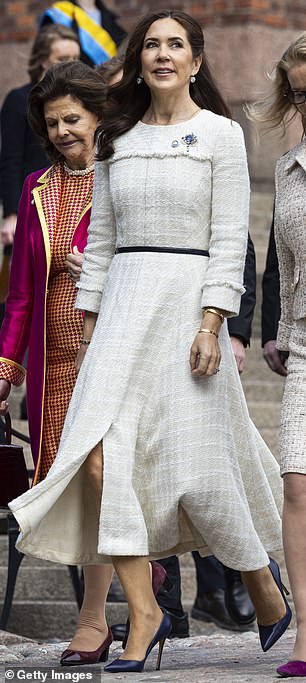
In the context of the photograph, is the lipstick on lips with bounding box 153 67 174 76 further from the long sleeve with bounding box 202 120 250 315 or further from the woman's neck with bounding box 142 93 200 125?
the long sleeve with bounding box 202 120 250 315

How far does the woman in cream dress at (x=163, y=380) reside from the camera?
538 cm

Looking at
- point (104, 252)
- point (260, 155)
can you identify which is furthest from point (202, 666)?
point (260, 155)

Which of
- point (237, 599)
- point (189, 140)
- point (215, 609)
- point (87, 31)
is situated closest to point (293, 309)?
point (189, 140)

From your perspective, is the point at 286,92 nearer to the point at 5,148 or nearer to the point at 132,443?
the point at 132,443

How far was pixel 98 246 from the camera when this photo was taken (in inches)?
227

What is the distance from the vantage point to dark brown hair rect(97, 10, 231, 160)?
570cm

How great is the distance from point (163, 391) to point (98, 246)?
58 centimetres

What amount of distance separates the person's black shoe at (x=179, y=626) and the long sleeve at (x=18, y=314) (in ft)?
4.60

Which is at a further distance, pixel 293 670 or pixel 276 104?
pixel 276 104

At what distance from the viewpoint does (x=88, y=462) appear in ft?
17.7

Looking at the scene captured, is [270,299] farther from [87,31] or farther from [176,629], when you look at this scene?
[87,31]

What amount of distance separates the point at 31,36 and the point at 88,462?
1050 centimetres

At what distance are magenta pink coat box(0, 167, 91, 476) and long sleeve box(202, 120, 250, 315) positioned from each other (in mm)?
733

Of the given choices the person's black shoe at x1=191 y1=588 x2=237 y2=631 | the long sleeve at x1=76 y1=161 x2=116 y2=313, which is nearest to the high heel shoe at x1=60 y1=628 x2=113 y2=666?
the long sleeve at x1=76 y1=161 x2=116 y2=313
